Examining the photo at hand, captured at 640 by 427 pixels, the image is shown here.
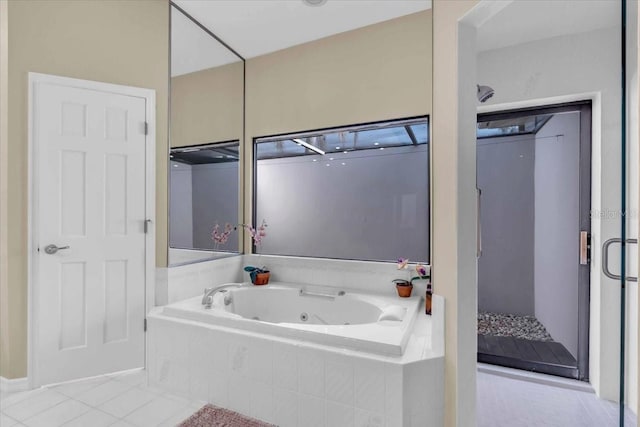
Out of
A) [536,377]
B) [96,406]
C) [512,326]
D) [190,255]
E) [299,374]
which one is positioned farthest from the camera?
[190,255]

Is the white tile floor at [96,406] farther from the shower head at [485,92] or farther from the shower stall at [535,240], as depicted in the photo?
the shower head at [485,92]

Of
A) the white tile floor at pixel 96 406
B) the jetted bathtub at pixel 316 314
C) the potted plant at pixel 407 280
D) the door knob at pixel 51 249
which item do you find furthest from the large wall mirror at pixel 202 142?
the potted plant at pixel 407 280

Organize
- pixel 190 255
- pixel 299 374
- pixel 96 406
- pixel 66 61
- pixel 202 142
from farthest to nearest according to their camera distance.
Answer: pixel 202 142, pixel 190 255, pixel 66 61, pixel 96 406, pixel 299 374

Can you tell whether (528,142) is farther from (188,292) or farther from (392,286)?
(188,292)

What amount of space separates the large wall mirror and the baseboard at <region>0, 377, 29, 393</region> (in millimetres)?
1102

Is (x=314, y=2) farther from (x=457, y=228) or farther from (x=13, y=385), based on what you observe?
(x=13, y=385)

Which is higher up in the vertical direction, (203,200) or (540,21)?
(540,21)

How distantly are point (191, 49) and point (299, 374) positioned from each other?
2.65 meters

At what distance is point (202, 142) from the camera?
115 inches

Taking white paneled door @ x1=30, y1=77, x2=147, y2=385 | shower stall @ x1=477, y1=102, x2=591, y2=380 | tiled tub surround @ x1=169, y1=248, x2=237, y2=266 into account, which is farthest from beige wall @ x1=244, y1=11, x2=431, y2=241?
white paneled door @ x1=30, y1=77, x2=147, y2=385

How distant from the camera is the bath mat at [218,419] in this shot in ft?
5.68

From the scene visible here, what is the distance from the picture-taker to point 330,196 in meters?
3.14

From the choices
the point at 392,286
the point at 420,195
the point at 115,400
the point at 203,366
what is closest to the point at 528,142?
the point at 420,195

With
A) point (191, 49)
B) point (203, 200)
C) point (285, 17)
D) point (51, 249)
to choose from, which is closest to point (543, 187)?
point (285, 17)
